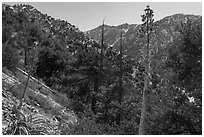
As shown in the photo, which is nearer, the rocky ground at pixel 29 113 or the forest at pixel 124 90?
the rocky ground at pixel 29 113

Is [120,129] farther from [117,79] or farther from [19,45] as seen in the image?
[19,45]

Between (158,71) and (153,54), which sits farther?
(158,71)

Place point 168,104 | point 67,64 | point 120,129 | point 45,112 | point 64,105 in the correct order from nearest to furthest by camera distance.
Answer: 1. point 168,104
2. point 45,112
3. point 120,129
4. point 64,105
5. point 67,64

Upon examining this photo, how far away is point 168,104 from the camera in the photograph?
12312mm

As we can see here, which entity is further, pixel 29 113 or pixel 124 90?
pixel 124 90

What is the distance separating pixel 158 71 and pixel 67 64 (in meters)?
14.2

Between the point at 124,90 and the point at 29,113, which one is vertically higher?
the point at 124,90

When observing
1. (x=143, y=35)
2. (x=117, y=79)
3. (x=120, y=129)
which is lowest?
(x=120, y=129)

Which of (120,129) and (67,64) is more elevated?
(67,64)

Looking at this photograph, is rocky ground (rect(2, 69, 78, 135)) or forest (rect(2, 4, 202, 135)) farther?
forest (rect(2, 4, 202, 135))

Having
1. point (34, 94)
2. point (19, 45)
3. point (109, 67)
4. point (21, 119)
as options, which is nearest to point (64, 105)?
point (34, 94)

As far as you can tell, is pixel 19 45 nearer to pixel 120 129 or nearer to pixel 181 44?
pixel 120 129

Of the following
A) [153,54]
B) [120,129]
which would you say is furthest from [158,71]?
[120,129]

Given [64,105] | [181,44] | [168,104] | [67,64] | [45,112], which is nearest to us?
[168,104]
